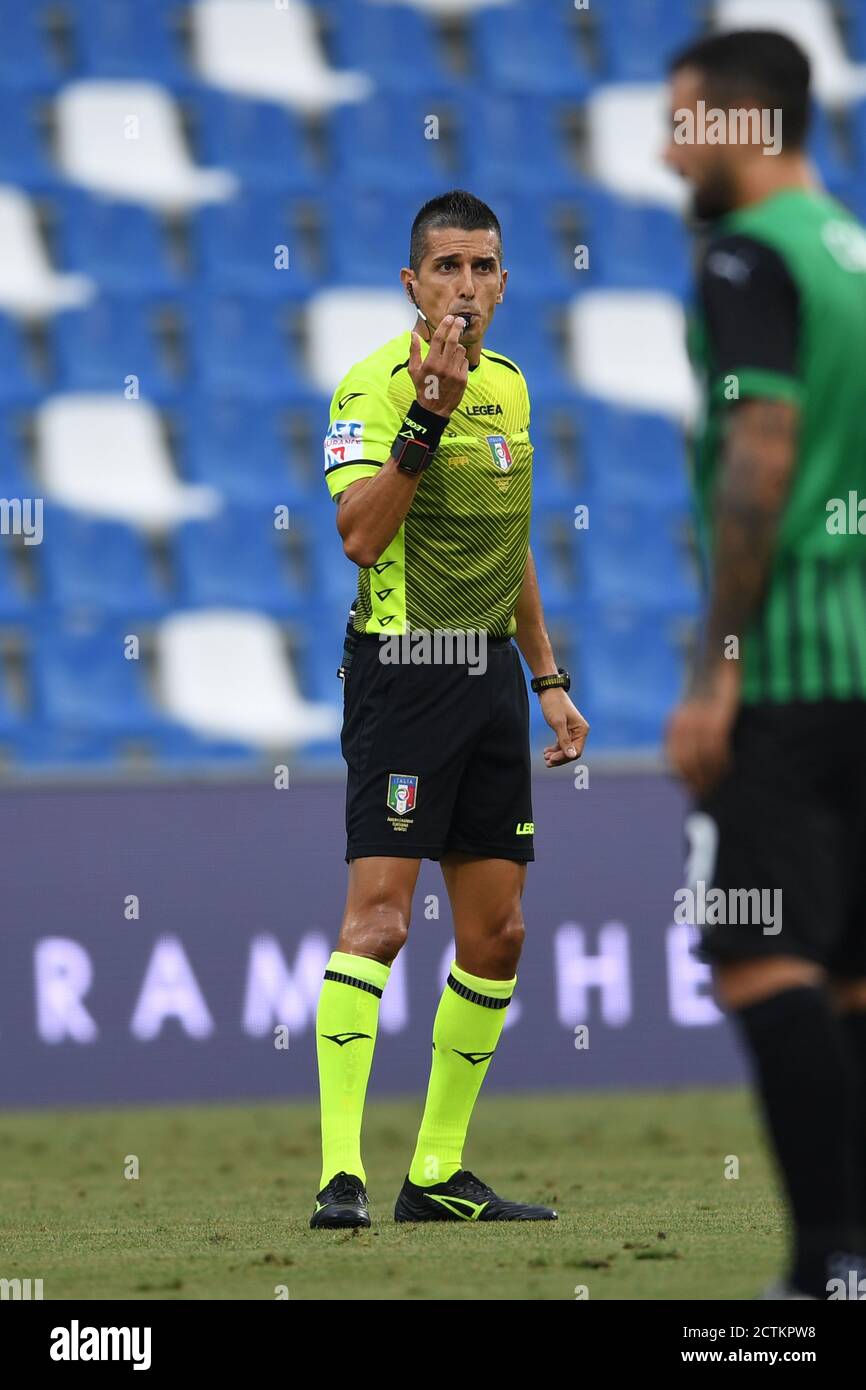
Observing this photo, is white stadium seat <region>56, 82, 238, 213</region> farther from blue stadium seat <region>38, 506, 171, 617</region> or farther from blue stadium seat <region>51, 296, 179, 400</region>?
blue stadium seat <region>38, 506, 171, 617</region>

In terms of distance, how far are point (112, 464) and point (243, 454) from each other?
0.75 meters

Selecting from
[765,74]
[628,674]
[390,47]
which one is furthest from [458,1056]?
[390,47]

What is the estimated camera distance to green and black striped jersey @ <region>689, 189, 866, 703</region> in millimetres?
2928

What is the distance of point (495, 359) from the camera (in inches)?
211

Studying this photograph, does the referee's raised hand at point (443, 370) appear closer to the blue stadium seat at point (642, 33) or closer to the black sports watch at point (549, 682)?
the black sports watch at point (549, 682)

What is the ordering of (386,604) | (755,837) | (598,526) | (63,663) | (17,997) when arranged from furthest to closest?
(598,526) → (63,663) → (17,997) → (386,604) → (755,837)

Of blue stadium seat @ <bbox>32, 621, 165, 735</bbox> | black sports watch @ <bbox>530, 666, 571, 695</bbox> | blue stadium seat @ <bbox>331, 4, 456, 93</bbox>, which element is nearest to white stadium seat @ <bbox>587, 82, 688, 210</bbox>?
blue stadium seat @ <bbox>331, 4, 456, 93</bbox>

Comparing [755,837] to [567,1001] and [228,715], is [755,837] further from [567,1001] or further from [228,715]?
[228,715]

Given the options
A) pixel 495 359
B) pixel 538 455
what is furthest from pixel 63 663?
pixel 495 359

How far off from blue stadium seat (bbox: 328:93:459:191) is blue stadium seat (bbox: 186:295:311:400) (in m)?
1.10

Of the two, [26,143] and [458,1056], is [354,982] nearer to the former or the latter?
[458,1056]

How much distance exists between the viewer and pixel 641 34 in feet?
45.1

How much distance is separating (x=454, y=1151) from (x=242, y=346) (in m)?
8.12

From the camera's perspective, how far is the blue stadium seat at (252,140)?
42.7 ft
